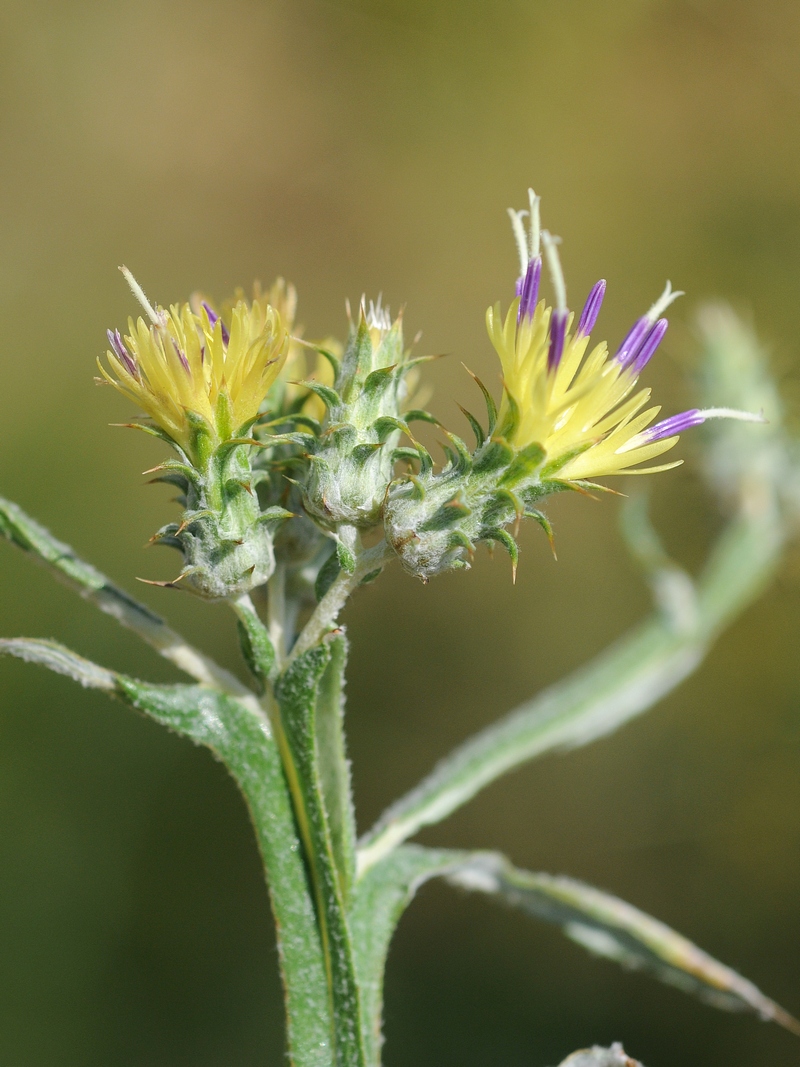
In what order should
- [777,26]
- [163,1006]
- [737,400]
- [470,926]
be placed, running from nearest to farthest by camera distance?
[737,400] → [163,1006] → [470,926] → [777,26]

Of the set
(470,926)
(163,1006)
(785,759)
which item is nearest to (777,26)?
(785,759)

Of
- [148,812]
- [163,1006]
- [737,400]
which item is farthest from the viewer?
[148,812]

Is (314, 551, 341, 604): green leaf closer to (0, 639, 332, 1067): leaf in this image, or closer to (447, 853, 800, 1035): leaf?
(0, 639, 332, 1067): leaf

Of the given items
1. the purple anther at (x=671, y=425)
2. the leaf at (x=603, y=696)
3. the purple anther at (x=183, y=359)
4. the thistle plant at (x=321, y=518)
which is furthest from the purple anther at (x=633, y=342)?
the leaf at (x=603, y=696)

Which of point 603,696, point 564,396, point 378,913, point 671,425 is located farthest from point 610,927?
point 564,396

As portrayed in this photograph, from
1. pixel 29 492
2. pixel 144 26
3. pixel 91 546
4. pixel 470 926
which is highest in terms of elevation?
pixel 144 26

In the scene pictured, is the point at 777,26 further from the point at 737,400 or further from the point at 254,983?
the point at 254,983
